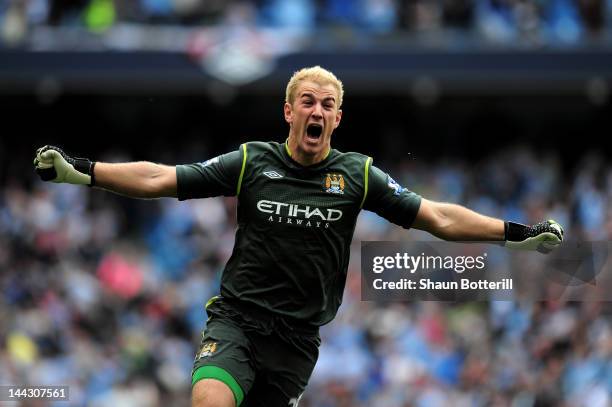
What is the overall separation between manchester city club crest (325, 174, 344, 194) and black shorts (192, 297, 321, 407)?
0.78m

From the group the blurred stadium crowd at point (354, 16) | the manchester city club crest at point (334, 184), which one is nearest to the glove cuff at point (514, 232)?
the manchester city club crest at point (334, 184)

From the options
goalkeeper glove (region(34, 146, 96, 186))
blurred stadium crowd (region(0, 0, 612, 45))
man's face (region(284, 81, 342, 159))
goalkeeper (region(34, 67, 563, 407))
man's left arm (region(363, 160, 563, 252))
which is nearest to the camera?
goalkeeper glove (region(34, 146, 96, 186))

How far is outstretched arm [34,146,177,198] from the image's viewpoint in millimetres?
6430

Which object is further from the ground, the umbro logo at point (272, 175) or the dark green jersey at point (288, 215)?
the umbro logo at point (272, 175)

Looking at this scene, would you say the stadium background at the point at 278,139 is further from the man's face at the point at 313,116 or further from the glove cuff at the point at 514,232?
the man's face at the point at 313,116

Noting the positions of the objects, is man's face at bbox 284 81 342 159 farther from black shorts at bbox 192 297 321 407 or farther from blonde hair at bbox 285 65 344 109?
black shorts at bbox 192 297 321 407

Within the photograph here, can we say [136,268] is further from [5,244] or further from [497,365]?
[497,365]

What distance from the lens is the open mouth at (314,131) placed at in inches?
263

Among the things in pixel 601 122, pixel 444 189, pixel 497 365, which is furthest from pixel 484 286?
pixel 601 122

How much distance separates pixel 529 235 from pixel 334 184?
3.90ft

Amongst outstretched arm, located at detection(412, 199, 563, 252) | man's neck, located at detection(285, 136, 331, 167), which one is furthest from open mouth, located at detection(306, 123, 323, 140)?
outstretched arm, located at detection(412, 199, 563, 252)

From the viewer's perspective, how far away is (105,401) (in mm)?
13828

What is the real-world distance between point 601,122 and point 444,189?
377 cm

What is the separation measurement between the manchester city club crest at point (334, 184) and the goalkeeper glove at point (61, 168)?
51.5 inches
